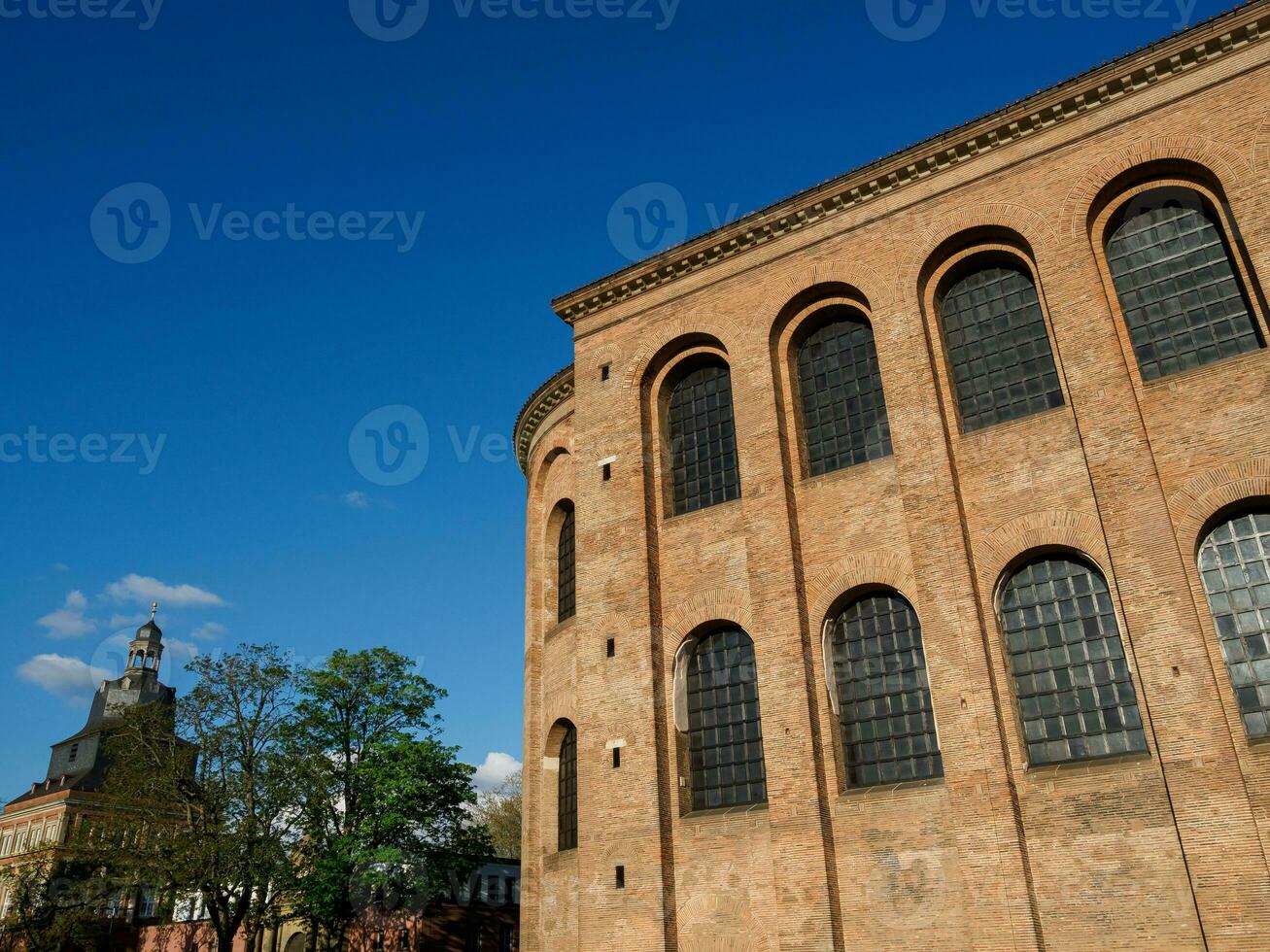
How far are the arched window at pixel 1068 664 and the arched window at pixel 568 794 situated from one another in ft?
29.1

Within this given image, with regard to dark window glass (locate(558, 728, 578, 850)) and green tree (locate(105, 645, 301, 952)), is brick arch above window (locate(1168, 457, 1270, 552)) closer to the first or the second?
dark window glass (locate(558, 728, 578, 850))

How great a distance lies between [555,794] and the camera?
19938 millimetres

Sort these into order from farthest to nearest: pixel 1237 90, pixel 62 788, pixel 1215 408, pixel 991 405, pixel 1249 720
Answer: pixel 62 788 < pixel 991 405 < pixel 1237 90 < pixel 1215 408 < pixel 1249 720

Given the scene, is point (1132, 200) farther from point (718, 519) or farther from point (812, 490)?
point (718, 519)

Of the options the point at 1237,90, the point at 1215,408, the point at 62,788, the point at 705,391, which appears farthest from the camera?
the point at 62,788

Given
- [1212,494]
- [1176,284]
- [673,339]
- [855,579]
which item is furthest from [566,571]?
[1176,284]

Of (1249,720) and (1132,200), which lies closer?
(1249,720)

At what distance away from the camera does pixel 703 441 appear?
18.8 meters

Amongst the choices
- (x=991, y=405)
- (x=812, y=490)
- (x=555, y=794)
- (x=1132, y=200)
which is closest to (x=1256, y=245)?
(x=1132, y=200)

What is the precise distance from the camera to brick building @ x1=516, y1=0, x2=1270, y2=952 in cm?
1264

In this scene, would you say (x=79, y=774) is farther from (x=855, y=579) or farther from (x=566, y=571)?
(x=855, y=579)

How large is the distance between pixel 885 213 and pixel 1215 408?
6.53 m

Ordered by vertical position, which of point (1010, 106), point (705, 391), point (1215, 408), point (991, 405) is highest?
point (1010, 106)

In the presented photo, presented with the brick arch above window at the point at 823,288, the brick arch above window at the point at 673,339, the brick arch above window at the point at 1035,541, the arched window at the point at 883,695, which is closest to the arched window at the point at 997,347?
the brick arch above window at the point at 823,288
